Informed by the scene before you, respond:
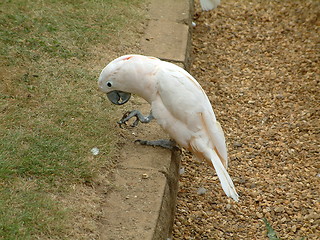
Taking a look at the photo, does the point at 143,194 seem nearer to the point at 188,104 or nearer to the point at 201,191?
the point at 188,104

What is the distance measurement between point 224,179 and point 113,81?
0.90 meters

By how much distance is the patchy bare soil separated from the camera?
357cm

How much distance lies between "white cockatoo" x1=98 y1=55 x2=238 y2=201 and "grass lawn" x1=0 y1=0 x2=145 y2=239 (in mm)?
406

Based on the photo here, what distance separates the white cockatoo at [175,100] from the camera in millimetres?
3189

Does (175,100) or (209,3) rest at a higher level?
(175,100)

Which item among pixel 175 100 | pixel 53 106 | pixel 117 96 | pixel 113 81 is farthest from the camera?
pixel 53 106

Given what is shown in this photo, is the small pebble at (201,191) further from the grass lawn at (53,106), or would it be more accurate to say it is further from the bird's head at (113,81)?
the bird's head at (113,81)

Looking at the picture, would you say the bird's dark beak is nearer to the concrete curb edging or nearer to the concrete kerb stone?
the concrete curb edging

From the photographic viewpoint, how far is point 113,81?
3.29 meters

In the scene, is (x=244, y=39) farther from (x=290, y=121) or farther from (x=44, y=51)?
(x=44, y=51)

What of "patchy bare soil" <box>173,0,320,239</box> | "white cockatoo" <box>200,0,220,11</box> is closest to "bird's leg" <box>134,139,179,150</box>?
"patchy bare soil" <box>173,0,320,239</box>

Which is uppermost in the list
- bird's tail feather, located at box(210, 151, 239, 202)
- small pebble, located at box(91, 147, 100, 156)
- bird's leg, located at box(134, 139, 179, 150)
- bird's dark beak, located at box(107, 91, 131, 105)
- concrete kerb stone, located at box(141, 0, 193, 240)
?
bird's tail feather, located at box(210, 151, 239, 202)

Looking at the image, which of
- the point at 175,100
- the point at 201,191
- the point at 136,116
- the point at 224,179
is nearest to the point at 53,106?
the point at 136,116

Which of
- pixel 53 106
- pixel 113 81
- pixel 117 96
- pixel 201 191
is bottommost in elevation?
pixel 201 191
